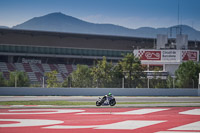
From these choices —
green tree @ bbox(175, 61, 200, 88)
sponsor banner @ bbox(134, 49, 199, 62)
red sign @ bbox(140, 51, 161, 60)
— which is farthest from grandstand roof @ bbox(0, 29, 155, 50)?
green tree @ bbox(175, 61, 200, 88)

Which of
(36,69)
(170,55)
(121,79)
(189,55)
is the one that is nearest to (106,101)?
(121,79)

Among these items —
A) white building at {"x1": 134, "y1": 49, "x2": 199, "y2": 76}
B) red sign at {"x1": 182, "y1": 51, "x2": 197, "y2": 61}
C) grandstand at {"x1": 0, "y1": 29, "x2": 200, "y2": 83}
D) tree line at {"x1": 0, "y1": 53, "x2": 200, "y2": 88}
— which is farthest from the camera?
grandstand at {"x1": 0, "y1": 29, "x2": 200, "y2": 83}

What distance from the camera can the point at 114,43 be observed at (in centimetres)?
7719

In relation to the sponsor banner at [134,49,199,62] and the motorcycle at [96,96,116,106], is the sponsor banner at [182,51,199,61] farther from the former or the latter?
the motorcycle at [96,96,116,106]

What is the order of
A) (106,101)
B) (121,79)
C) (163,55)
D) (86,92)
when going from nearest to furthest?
(106,101) → (86,92) → (121,79) → (163,55)

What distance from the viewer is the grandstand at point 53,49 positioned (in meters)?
67.2

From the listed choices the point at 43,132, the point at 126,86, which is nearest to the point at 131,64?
the point at 126,86

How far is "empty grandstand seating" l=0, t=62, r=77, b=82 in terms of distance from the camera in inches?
2509

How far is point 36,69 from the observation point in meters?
67.1

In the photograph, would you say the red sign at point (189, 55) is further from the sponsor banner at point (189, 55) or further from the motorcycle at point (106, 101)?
the motorcycle at point (106, 101)

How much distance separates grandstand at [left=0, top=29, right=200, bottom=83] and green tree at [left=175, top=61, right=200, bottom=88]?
21.4 meters

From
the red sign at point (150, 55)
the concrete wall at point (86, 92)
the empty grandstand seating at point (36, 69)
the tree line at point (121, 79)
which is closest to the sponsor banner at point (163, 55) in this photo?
the red sign at point (150, 55)

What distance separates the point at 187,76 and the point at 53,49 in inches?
1364

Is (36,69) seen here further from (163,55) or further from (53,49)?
(163,55)
